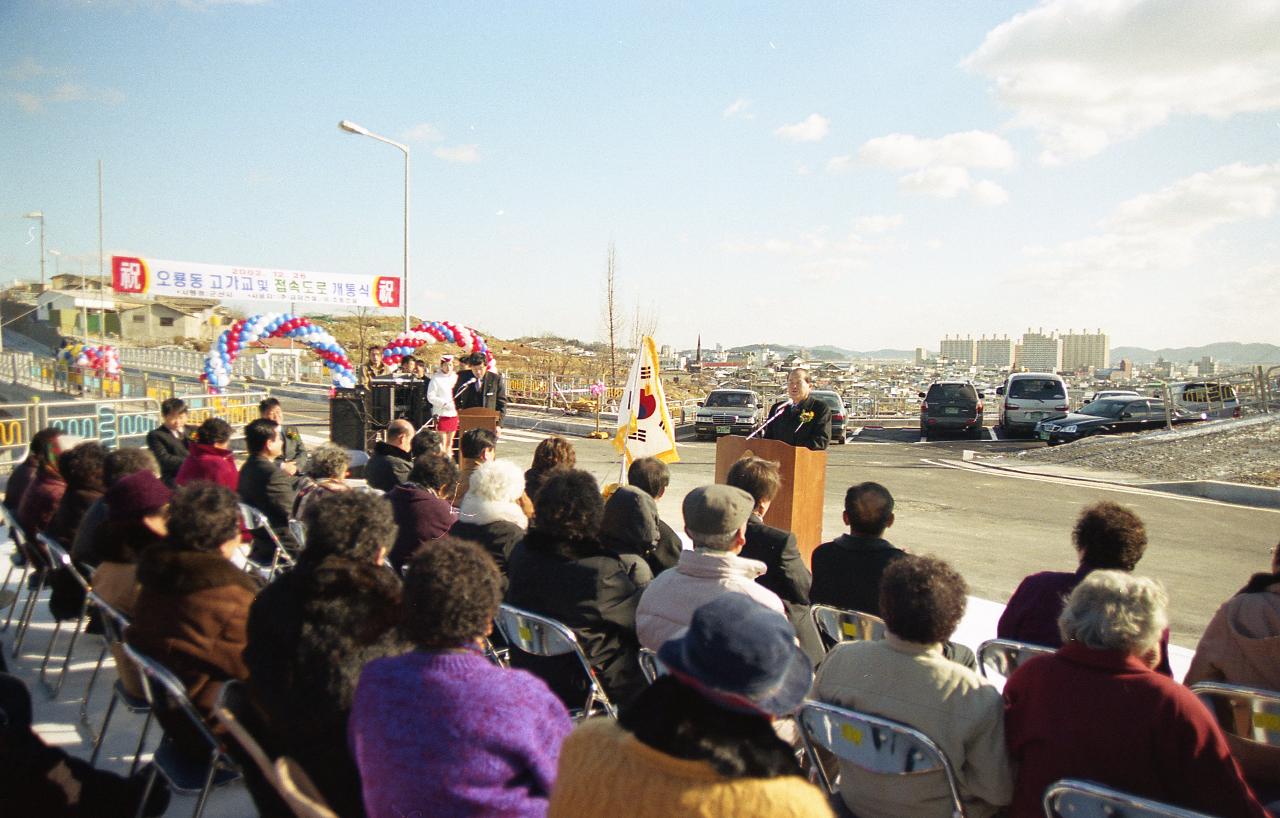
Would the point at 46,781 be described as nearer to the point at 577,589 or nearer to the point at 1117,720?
the point at 577,589

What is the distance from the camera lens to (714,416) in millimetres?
21703

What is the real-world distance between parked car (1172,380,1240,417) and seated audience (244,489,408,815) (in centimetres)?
2703

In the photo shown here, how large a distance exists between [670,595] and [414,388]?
10.8m

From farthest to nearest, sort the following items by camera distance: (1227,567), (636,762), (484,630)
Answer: (1227,567)
(484,630)
(636,762)

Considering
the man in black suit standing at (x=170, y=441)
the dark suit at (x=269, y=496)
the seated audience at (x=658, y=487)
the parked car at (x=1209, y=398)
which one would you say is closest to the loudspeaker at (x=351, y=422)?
the man in black suit standing at (x=170, y=441)

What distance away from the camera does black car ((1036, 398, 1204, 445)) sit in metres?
20.3

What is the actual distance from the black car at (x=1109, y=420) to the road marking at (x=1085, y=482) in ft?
15.8

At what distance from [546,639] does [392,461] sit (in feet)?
12.8

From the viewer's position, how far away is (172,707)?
9.14ft

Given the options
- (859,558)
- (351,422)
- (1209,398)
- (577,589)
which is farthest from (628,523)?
(1209,398)

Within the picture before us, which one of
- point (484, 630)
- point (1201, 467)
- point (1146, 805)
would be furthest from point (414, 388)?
point (1201, 467)

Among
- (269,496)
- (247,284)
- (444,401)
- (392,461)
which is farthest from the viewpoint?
(247,284)

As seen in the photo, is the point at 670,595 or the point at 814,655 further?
the point at 814,655

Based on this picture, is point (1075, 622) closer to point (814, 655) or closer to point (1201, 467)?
point (814, 655)
